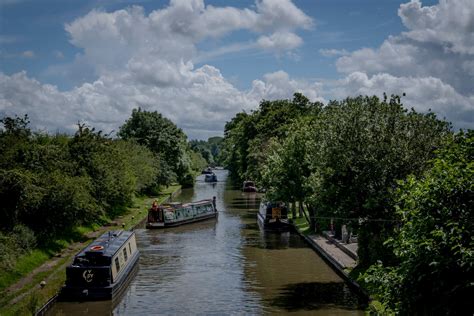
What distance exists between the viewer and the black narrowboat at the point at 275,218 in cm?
4928

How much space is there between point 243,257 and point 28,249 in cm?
1364

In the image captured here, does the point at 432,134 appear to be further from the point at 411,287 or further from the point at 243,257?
the point at 243,257

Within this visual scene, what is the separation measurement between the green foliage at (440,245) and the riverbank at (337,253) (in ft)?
38.3

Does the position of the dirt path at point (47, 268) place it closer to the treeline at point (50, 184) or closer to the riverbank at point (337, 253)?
the treeline at point (50, 184)

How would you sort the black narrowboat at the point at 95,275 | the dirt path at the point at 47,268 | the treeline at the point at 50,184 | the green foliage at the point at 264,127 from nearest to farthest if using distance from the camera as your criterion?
the dirt path at the point at 47,268 < the black narrowboat at the point at 95,275 < the treeline at the point at 50,184 < the green foliage at the point at 264,127

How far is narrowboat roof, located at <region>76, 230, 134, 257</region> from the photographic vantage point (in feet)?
92.7

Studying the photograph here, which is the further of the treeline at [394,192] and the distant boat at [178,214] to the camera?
the distant boat at [178,214]

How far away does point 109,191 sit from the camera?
4347cm

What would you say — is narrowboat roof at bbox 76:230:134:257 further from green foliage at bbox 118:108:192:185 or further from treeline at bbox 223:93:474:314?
green foliage at bbox 118:108:192:185

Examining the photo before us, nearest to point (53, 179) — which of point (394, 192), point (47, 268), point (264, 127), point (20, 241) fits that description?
point (20, 241)

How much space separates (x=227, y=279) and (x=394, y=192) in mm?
14061

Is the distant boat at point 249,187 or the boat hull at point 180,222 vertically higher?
the distant boat at point 249,187

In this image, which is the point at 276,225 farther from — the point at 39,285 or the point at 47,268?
→ the point at 39,285

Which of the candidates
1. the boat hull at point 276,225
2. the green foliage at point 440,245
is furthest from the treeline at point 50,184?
the green foliage at point 440,245
